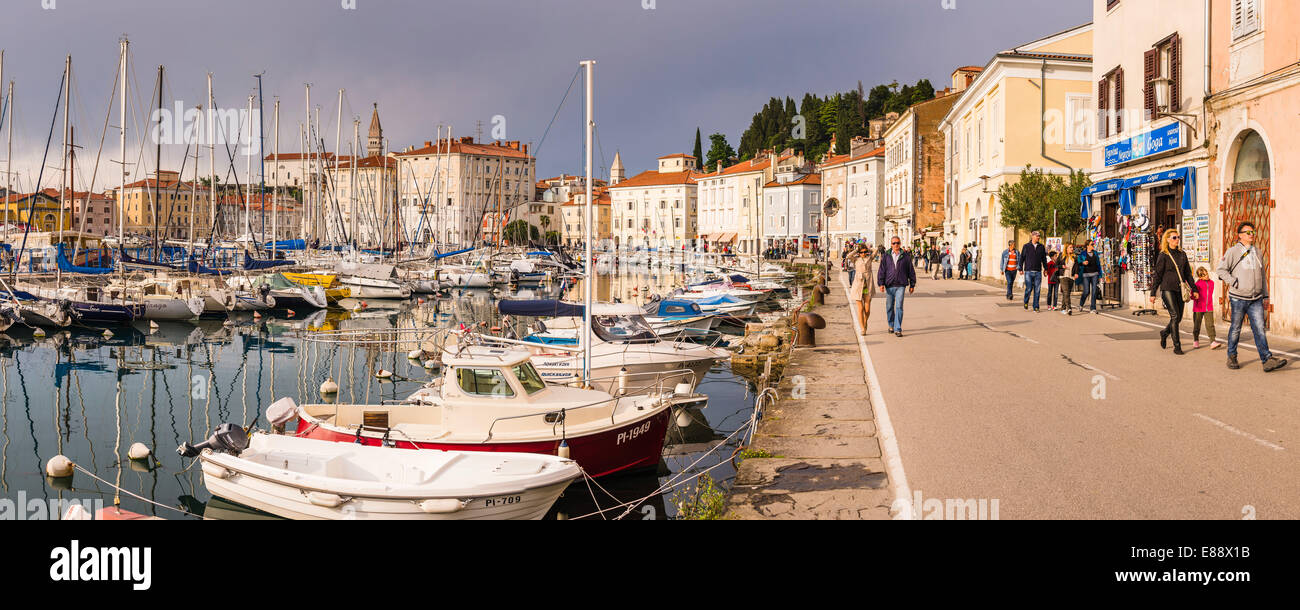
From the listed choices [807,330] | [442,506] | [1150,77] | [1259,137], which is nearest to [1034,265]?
[1150,77]

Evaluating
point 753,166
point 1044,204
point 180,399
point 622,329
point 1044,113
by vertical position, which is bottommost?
point 180,399

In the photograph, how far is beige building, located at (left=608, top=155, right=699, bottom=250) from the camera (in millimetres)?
147875

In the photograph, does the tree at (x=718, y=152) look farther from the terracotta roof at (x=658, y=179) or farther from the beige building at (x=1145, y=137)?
the beige building at (x=1145, y=137)

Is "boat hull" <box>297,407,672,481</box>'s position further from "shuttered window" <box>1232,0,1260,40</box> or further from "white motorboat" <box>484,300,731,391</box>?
"shuttered window" <box>1232,0,1260,40</box>

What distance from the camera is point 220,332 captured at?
1494 inches

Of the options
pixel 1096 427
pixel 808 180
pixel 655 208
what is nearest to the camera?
pixel 1096 427

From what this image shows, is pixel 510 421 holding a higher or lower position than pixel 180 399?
higher

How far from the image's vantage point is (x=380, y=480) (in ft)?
35.0

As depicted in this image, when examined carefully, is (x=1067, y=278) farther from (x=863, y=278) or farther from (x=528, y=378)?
(x=528, y=378)

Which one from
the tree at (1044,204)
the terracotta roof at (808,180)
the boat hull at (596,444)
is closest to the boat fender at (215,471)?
the boat hull at (596,444)

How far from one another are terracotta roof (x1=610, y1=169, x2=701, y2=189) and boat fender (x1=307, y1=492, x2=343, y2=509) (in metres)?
137

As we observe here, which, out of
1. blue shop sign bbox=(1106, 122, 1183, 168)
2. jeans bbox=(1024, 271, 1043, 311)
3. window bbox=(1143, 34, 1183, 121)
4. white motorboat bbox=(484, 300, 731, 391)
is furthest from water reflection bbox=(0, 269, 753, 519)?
window bbox=(1143, 34, 1183, 121)

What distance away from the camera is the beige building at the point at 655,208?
148m

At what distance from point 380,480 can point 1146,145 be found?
20.4m
